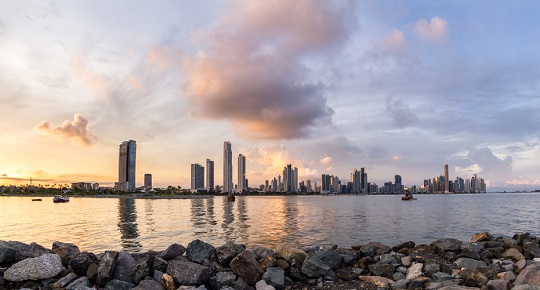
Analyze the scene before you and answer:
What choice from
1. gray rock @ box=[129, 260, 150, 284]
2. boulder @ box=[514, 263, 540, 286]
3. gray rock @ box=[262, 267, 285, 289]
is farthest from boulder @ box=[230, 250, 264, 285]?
boulder @ box=[514, 263, 540, 286]

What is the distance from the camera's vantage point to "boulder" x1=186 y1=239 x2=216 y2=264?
16.5m

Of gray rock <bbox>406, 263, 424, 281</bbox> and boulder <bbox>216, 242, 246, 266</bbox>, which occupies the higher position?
boulder <bbox>216, 242, 246, 266</bbox>

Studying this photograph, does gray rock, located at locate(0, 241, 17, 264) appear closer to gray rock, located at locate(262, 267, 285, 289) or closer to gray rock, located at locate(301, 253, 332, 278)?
gray rock, located at locate(262, 267, 285, 289)

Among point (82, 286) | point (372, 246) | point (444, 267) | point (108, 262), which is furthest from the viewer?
point (372, 246)

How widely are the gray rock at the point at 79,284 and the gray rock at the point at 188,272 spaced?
10.4ft

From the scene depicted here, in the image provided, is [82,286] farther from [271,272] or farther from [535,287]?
[535,287]

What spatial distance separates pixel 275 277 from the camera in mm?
14812

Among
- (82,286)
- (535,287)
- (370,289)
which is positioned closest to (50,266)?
(82,286)

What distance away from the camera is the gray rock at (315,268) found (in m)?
15.5

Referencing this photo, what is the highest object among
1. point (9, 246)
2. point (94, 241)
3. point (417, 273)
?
point (9, 246)

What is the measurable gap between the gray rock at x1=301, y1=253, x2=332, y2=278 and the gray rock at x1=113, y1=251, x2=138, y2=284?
23.9 ft

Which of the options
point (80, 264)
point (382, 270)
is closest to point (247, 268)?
point (382, 270)

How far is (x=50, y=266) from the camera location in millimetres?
14992

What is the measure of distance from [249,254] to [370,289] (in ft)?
16.9
